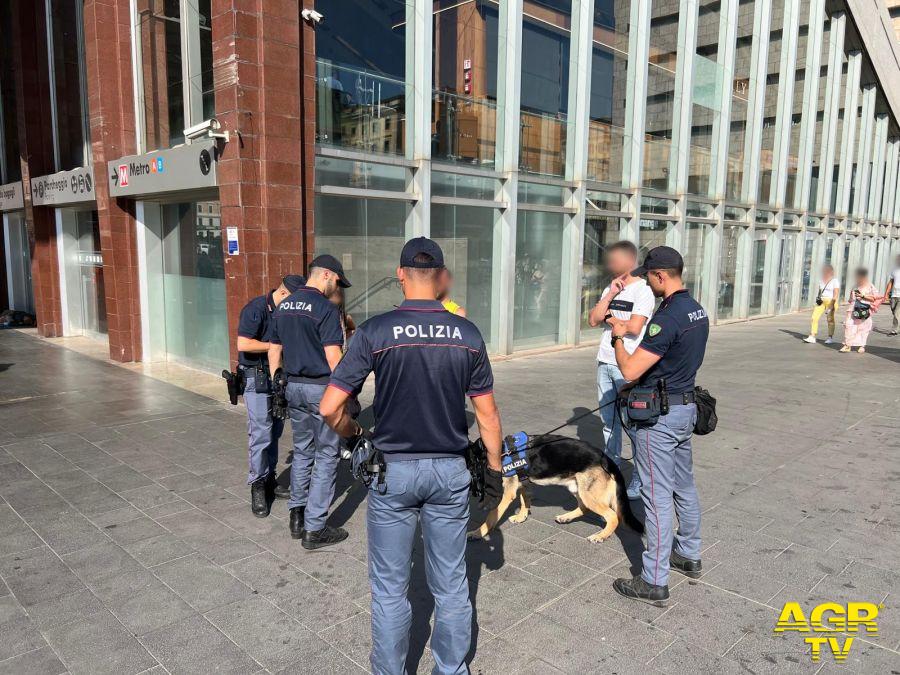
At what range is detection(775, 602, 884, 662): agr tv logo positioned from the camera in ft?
10.9

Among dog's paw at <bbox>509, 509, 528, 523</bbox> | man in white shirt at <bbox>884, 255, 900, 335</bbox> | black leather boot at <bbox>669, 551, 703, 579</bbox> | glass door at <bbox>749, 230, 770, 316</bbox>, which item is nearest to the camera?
black leather boot at <bbox>669, 551, 703, 579</bbox>

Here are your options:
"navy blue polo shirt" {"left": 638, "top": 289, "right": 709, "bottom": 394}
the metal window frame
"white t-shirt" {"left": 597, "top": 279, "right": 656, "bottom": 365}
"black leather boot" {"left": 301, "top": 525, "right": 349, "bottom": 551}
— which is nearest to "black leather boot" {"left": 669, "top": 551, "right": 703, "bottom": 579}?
"navy blue polo shirt" {"left": 638, "top": 289, "right": 709, "bottom": 394}

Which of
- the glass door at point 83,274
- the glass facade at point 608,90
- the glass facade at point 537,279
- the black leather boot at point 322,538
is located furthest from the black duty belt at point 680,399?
the glass door at point 83,274

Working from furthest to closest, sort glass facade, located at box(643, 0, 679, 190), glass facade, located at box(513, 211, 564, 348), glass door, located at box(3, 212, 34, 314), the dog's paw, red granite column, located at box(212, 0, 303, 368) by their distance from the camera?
glass door, located at box(3, 212, 34, 314)
glass facade, located at box(643, 0, 679, 190)
glass facade, located at box(513, 211, 564, 348)
red granite column, located at box(212, 0, 303, 368)
the dog's paw

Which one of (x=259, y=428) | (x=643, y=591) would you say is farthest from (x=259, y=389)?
(x=643, y=591)

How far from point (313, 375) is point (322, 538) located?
3.61ft

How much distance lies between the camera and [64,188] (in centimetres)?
1251

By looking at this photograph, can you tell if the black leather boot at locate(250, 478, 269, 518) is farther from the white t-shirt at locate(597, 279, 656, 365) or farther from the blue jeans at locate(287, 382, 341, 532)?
the white t-shirt at locate(597, 279, 656, 365)

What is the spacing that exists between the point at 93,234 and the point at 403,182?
22.9 ft

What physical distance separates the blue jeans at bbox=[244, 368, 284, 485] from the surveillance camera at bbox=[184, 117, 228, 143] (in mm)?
4440

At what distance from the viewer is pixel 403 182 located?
10.5 meters

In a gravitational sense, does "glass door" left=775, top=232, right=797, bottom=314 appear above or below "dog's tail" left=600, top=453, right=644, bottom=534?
above

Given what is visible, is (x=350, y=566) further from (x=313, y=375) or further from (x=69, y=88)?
(x=69, y=88)

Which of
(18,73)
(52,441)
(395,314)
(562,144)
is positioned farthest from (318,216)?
(18,73)
